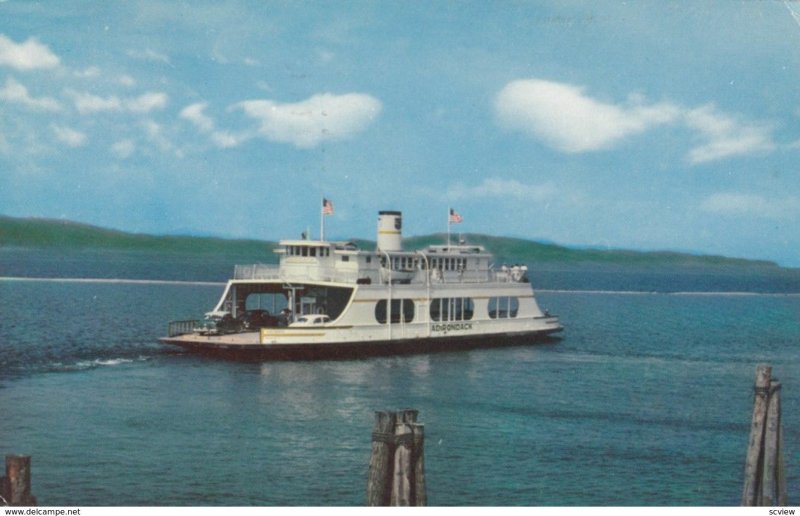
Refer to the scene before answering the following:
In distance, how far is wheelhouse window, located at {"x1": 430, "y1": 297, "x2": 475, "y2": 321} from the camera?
2072 inches

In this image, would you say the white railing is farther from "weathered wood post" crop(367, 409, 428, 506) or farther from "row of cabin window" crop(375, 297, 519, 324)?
"weathered wood post" crop(367, 409, 428, 506)

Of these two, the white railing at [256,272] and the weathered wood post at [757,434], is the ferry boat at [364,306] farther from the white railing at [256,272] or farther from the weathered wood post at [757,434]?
the weathered wood post at [757,434]

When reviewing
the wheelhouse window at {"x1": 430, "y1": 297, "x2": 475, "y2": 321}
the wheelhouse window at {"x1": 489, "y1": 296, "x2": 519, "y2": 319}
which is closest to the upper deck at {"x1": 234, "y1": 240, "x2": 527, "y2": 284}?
the wheelhouse window at {"x1": 430, "y1": 297, "x2": 475, "y2": 321}

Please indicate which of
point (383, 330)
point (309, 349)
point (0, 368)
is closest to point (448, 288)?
point (383, 330)

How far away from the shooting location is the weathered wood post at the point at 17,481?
47.0 feet

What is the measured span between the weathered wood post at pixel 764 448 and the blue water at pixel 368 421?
5070mm

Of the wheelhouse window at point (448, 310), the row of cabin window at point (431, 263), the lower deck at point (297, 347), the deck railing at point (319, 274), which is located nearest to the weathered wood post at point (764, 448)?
the lower deck at point (297, 347)

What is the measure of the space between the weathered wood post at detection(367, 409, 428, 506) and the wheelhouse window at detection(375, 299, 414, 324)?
113ft

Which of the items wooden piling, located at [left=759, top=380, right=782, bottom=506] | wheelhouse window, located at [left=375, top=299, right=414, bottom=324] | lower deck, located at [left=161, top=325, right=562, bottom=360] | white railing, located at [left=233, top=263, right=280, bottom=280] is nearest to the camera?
wooden piling, located at [left=759, top=380, right=782, bottom=506]

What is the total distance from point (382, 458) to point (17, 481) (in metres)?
5.51

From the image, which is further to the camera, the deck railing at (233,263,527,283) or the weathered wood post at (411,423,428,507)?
the deck railing at (233,263,527,283)

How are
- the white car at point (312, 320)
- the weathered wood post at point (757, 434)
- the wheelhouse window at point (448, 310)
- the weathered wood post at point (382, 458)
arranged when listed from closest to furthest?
the weathered wood post at point (382, 458)
the weathered wood post at point (757, 434)
the white car at point (312, 320)
the wheelhouse window at point (448, 310)

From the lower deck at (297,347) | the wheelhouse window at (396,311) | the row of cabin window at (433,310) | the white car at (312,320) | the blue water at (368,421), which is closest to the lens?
the blue water at (368,421)

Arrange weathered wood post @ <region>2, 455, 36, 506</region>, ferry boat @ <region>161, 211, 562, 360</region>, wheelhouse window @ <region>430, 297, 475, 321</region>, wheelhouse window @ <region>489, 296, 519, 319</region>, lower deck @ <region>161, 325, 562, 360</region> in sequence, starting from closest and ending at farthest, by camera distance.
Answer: weathered wood post @ <region>2, 455, 36, 506</region>, lower deck @ <region>161, 325, 562, 360</region>, ferry boat @ <region>161, 211, 562, 360</region>, wheelhouse window @ <region>430, 297, 475, 321</region>, wheelhouse window @ <region>489, 296, 519, 319</region>
